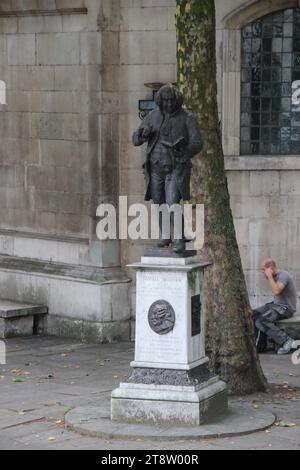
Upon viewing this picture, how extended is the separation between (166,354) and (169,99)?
2533mm

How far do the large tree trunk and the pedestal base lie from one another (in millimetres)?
1407

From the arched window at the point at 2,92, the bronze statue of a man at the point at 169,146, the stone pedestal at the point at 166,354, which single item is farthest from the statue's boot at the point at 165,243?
the arched window at the point at 2,92

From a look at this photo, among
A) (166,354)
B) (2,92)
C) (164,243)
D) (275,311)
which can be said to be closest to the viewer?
(166,354)

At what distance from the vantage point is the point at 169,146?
A: 12.1 meters

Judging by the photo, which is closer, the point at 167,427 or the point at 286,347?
the point at 167,427

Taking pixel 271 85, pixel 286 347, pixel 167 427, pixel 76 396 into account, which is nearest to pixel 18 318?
pixel 286 347

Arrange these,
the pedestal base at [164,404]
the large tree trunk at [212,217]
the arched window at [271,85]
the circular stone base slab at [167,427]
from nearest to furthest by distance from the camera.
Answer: the circular stone base slab at [167,427] → the pedestal base at [164,404] → the large tree trunk at [212,217] → the arched window at [271,85]

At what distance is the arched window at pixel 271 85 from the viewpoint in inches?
684

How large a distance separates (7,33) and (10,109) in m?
1.17

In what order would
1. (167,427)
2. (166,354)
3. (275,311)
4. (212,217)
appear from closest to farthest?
(167,427) → (166,354) → (212,217) → (275,311)

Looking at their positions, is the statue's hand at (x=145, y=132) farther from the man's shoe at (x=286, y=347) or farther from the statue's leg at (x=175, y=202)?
the man's shoe at (x=286, y=347)

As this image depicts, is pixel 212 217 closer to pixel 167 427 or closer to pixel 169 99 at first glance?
pixel 169 99

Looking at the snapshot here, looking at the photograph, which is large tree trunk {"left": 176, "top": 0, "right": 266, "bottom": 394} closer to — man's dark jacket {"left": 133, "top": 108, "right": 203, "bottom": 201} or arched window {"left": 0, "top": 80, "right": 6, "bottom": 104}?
man's dark jacket {"left": 133, "top": 108, "right": 203, "bottom": 201}
